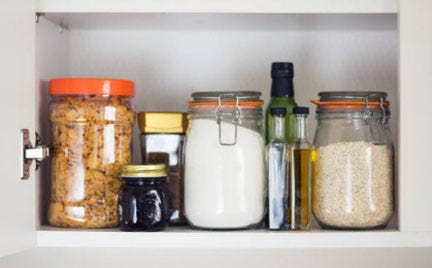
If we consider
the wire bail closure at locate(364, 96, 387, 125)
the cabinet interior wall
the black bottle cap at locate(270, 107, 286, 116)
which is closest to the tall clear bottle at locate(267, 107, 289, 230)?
the black bottle cap at locate(270, 107, 286, 116)

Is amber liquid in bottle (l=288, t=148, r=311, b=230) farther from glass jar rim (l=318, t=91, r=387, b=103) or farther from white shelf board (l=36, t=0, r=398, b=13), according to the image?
white shelf board (l=36, t=0, r=398, b=13)

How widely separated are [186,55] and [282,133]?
312 millimetres

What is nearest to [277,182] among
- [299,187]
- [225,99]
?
[299,187]

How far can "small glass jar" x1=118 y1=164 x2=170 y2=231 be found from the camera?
109 cm

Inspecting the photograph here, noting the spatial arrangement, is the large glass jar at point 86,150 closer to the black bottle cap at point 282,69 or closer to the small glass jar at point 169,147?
the small glass jar at point 169,147

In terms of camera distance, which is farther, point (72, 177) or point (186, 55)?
point (186, 55)

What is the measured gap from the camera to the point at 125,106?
1.15 meters

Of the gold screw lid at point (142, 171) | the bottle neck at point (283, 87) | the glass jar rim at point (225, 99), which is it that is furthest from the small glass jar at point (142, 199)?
the bottle neck at point (283, 87)

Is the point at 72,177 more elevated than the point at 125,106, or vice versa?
the point at 125,106

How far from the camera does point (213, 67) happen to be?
1.36 metres

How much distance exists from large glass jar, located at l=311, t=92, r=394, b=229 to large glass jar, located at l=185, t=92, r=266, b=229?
9 cm
